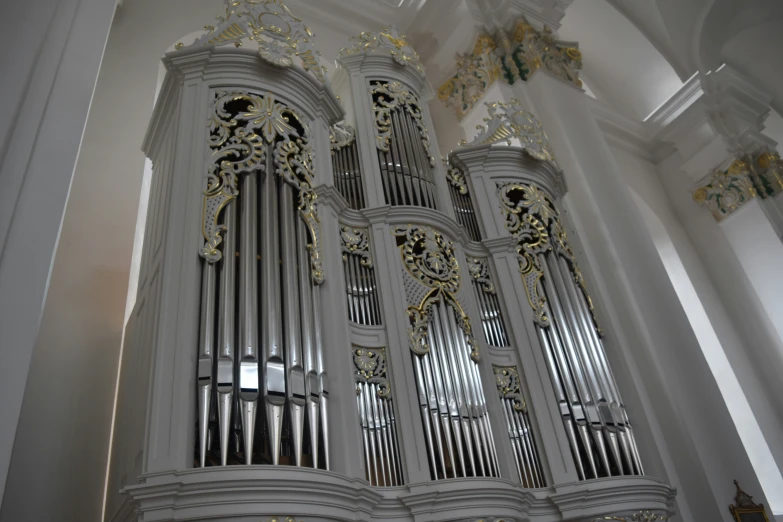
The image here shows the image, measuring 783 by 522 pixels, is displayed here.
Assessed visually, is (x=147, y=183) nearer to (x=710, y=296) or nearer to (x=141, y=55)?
(x=141, y=55)

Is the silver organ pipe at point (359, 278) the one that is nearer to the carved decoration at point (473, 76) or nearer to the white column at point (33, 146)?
the white column at point (33, 146)

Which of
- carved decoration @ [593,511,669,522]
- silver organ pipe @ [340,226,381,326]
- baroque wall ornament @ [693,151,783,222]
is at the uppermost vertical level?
baroque wall ornament @ [693,151,783,222]

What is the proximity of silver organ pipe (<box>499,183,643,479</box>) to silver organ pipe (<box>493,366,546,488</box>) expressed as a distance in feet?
0.87

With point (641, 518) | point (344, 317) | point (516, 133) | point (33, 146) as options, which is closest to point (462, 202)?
point (516, 133)

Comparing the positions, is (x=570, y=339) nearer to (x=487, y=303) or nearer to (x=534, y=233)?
(x=487, y=303)

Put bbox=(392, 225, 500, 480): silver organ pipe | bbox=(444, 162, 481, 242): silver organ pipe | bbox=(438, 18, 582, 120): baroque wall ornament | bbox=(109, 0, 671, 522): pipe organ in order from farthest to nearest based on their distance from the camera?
bbox=(438, 18, 582, 120): baroque wall ornament
bbox=(444, 162, 481, 242): silver organ pipe
bbox=(392, 225, 500, 480): silver organ pipe
bbox=(109, 0, 671, 522): pipe organ

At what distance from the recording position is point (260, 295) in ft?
11.5

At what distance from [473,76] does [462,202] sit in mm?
2624

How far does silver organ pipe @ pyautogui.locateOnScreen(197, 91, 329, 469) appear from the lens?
3070mm

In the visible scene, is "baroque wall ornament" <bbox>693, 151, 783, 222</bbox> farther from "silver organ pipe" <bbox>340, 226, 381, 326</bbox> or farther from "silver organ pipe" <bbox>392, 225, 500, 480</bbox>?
"silver organ pipe" <bbox>340, 226, 381, 326</bbox>

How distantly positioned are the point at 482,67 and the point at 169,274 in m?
5.13

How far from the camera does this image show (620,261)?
6.03 meters

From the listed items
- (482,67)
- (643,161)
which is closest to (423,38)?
(482,67)

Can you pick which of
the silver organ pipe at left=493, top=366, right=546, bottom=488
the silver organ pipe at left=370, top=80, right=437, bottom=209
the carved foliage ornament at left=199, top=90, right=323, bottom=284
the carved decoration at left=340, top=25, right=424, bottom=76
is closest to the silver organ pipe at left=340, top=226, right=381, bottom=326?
the carved foliage ornament at left=199, top=90, right=323, bottom=284
